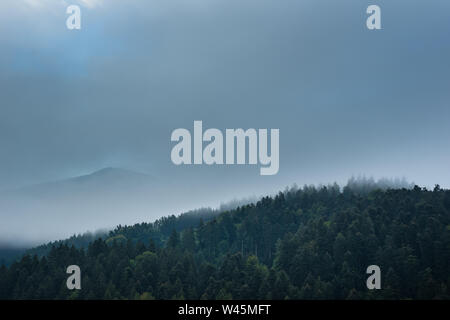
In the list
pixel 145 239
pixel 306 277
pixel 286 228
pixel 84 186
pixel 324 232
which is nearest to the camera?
pixel 306 277

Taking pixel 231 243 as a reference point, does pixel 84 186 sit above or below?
above

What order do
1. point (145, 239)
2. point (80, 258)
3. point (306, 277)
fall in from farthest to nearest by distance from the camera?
point (145, 239)
point (80, 258)
point (306, 277)

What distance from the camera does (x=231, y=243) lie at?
161 m

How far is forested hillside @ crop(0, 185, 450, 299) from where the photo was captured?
93.4 m

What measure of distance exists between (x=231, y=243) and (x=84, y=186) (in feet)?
174

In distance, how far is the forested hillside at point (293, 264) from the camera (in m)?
93.4

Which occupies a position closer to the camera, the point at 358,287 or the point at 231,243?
the point at 358,287

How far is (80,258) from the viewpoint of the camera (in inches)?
4646

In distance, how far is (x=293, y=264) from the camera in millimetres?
112875
